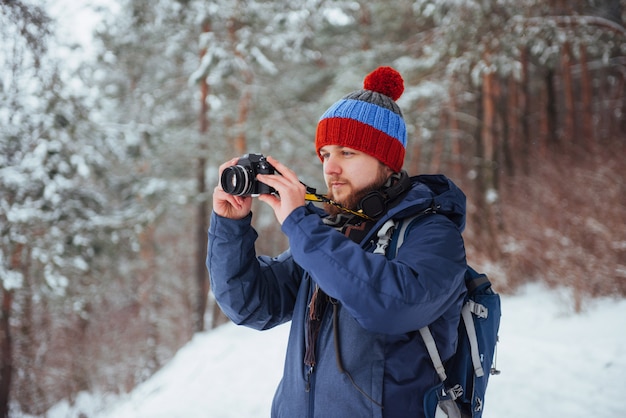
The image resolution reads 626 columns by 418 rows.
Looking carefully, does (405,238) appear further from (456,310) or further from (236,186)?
(236,186)

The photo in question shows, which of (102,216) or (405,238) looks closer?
(405,238)

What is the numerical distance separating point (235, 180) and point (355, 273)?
1.79ft

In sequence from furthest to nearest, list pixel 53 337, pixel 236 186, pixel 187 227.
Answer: pixel 187 227 → pixel 53 337 → pixel 236 186

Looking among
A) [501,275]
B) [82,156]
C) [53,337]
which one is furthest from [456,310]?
[53,337]

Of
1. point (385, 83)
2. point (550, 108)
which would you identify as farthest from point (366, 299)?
point (550, 108)

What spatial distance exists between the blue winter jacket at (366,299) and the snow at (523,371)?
2877mm

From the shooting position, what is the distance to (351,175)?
5.61 ft

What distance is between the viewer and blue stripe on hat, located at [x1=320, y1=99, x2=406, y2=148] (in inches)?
67.9

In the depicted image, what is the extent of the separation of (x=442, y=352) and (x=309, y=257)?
0.54 m

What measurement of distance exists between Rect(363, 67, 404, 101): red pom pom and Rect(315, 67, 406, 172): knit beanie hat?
47 millimetres

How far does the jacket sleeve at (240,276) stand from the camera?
1.71m

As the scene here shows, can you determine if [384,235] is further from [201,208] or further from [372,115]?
[201,208]

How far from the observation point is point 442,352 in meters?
1.51

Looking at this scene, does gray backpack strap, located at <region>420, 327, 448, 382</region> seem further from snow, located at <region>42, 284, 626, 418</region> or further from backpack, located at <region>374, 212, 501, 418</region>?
snow, located at <region>42, 284, 626, 418</region>
